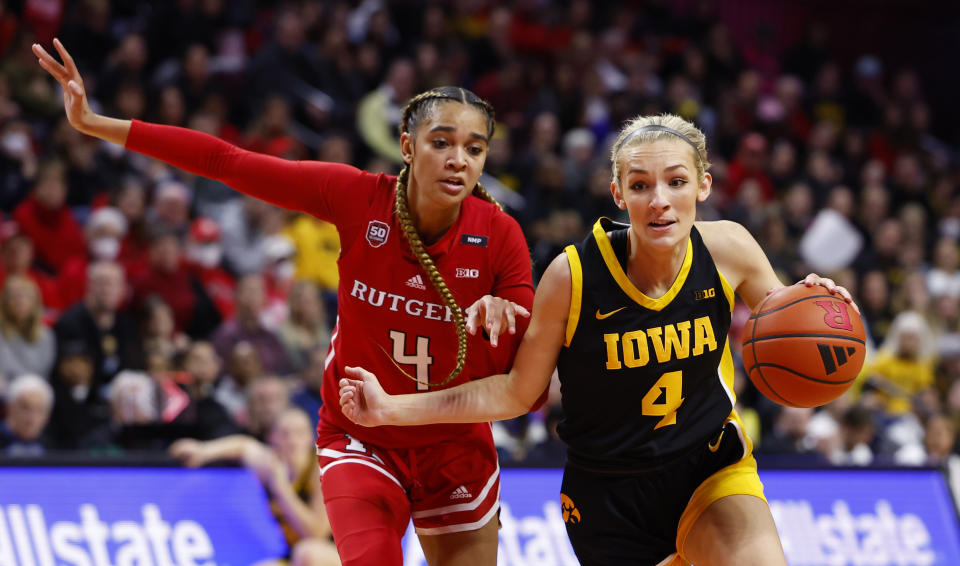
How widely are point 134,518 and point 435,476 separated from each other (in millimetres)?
2580

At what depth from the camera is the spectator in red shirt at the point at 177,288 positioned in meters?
7.92

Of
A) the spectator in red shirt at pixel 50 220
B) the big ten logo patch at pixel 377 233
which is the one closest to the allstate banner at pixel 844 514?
the big ten logo patch at pixel 377 233

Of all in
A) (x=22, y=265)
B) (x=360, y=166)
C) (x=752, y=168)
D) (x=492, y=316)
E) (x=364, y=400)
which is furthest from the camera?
(x=752, y=168)

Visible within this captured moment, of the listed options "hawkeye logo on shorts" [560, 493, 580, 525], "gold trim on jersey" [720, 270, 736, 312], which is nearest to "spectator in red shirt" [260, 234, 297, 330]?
"hawkeye logo on shorts" [560, 493, 580, 525]

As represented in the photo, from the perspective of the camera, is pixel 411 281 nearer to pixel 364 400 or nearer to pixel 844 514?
pixel 364 400

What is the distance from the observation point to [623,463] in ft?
11.6

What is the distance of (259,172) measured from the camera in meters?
3.66

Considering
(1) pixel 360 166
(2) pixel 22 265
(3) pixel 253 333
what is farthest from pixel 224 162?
(1) pixel 360 166

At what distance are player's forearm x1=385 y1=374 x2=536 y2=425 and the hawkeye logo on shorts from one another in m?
0.40

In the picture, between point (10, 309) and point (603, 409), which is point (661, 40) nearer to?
point (10, 309)

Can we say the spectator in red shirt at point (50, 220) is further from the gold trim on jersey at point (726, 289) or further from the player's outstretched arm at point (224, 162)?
the gold trim on jersey at point (726, 289)

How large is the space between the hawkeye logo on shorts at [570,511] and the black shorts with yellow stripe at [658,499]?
0.11ft

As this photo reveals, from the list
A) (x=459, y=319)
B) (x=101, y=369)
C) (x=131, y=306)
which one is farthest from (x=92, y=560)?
(x=459, y=319)

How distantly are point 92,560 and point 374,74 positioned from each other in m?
6.53
